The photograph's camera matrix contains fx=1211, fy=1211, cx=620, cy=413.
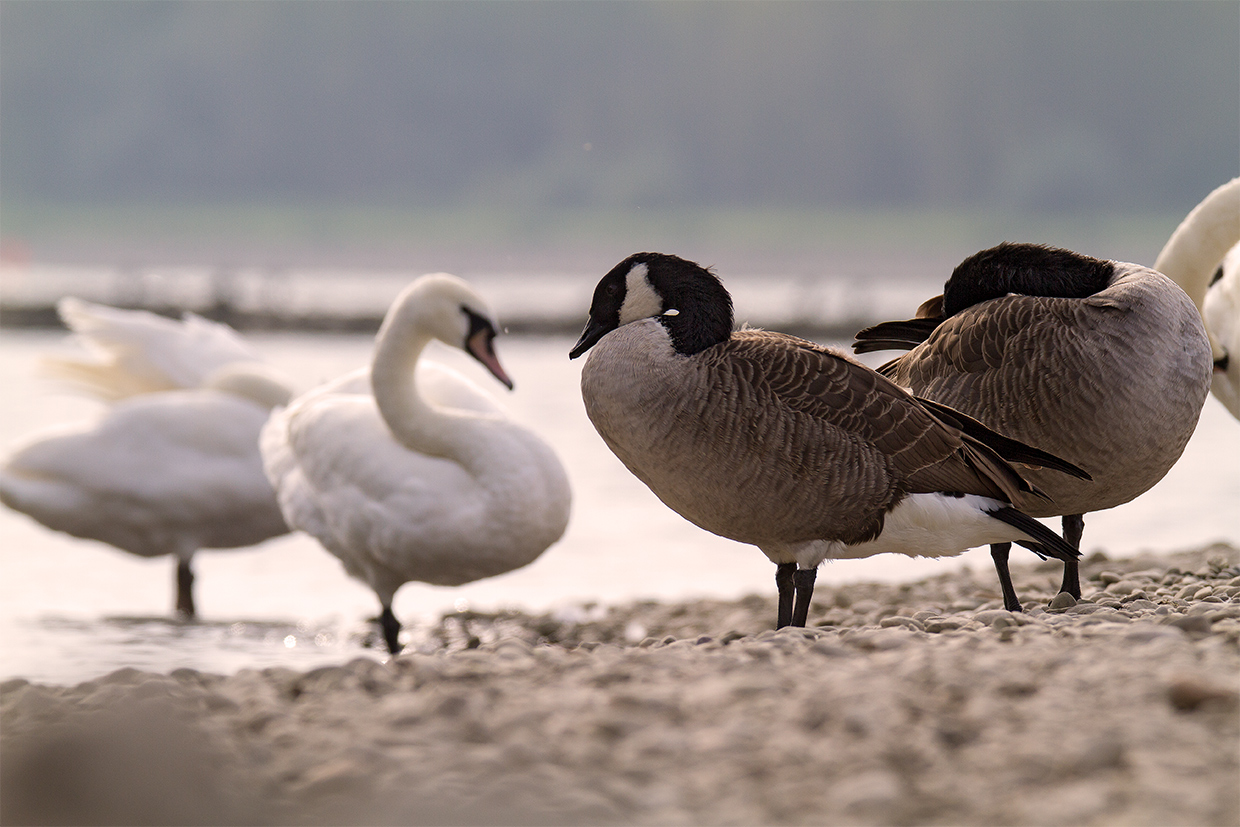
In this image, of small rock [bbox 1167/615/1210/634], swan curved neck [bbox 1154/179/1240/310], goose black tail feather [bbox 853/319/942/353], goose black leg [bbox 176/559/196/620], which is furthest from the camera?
goose black leg [bbox 176/559/196/620]

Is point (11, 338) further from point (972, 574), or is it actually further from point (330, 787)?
point (330, 787)

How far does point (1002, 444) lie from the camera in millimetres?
4957

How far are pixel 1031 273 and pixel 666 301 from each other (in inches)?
72.3

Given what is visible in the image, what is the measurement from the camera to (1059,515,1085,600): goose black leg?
5.75 meters

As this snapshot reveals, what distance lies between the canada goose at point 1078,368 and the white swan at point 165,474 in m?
5.34

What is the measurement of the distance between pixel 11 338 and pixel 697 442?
1368 inches

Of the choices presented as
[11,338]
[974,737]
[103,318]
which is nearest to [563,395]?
[103,318]

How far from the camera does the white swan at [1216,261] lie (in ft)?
22.4

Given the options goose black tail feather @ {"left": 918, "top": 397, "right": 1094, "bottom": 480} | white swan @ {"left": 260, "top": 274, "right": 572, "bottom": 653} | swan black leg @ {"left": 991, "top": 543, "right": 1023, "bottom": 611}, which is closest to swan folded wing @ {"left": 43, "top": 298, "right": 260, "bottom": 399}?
white swan @ {"left": 260, "top": 274, "right": 572, "bottom": 653}

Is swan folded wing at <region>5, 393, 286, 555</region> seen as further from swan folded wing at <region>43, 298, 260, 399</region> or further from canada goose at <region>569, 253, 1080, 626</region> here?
canada goose at <region>569, 253, 1080, 626</region>

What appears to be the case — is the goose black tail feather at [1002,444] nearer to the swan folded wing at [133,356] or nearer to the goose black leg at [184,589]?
the goose black leg at [184,589]

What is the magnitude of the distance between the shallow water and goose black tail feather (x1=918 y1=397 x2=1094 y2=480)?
3311mm

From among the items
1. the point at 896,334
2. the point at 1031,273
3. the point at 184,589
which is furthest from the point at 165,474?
the point at 1031,273

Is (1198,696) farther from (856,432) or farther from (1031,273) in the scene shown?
(1031,273)
